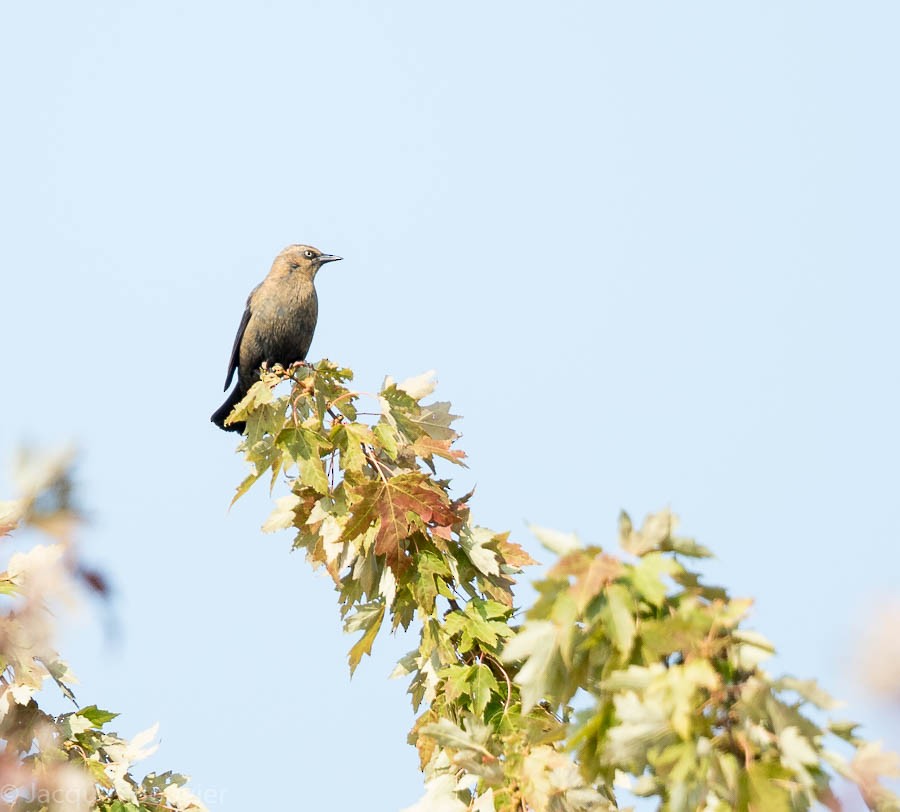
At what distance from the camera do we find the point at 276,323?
9.11m

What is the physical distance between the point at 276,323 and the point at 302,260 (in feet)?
2.68

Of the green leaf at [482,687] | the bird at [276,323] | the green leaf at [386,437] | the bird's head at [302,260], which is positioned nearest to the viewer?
the green leaf at [482,687]

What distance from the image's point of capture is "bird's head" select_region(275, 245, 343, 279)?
377 inches

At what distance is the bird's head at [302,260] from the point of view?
9.59 meters

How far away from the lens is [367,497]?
3.92 metres

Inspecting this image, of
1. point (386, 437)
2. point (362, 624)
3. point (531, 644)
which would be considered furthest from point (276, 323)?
point (531, 644)

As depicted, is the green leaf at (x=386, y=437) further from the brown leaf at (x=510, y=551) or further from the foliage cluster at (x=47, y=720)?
the foliage cluster at (x=47, y=720)

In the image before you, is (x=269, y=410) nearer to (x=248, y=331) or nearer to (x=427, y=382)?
(x=427, y=382)

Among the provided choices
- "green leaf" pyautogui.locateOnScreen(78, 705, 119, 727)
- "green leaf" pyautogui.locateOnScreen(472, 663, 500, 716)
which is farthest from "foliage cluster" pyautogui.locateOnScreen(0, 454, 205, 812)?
"green leaf" pyautogui.locateOnScreen(472, 663, 500, 716)

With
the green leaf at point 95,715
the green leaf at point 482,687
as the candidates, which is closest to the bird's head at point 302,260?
the green leaf at point 95,715

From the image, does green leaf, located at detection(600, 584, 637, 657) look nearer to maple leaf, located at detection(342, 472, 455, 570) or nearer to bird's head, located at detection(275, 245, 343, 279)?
maple leaf, located at detection(342, 472, 455, 570)

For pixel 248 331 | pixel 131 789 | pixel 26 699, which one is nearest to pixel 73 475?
pixel 26 699

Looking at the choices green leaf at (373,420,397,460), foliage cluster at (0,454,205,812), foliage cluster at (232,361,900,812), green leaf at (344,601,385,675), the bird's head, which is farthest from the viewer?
the bird's head

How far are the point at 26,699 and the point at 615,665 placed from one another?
93.3 inches
